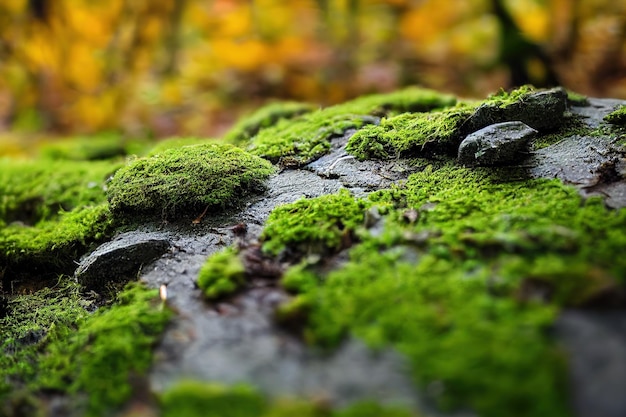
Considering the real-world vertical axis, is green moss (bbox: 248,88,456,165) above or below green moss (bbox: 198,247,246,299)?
above

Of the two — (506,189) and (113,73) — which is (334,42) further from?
(506,189)

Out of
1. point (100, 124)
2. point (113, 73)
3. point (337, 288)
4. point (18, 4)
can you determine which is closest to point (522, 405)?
point (337, 288)

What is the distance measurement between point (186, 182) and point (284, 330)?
1.50m

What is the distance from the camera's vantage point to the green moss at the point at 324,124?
363 cm

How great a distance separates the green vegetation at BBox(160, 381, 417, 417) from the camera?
1540 millimetres

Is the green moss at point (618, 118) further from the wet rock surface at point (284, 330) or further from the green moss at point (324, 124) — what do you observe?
the green moss at point (324, 124)

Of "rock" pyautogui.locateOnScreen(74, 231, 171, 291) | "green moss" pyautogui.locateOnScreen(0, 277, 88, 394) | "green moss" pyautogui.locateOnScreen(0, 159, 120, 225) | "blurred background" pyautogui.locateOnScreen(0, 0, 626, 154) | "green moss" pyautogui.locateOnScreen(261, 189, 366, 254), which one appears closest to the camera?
"green moss" pyautogui.locateOnScreen(0, 277, 88, 394)

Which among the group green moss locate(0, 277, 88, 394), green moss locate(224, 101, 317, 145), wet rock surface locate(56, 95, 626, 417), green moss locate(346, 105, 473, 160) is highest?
green moss locate(346, 105, 473, 160)

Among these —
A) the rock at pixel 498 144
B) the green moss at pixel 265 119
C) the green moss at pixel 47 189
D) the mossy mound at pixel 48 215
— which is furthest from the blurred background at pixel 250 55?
the rock at pixel 498 144

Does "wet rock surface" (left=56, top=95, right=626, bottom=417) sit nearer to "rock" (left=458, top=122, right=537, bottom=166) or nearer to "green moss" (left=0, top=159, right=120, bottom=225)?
"rock" (left=458, top=122, right=537, bottom=166)

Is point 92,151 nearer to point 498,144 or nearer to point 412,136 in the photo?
point 412,136

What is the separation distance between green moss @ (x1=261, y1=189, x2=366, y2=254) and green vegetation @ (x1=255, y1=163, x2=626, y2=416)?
0.01 metres

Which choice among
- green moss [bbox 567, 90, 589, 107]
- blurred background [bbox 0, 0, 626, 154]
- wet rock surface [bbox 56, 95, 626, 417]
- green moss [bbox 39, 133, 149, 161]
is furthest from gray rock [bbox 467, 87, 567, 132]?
blurred background [bbox 0, 0, 626, 154]

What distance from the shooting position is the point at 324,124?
398 cm
